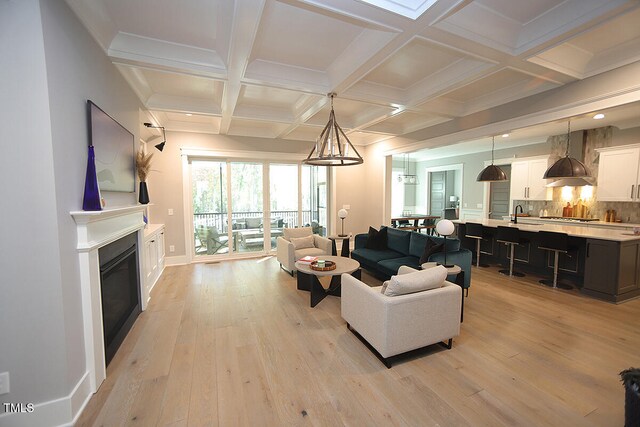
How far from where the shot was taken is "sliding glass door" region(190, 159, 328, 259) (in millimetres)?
5918

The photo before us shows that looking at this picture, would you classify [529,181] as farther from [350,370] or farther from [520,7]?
[350,370]

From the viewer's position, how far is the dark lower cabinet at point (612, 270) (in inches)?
143

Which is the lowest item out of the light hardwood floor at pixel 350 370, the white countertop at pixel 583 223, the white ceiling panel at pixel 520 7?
the light hardwood floor at pixel 350 370

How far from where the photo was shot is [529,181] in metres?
6.56

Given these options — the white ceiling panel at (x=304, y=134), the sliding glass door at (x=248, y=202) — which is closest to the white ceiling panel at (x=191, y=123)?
the sliding glass door at (x=248, y=202)

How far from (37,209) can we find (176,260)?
4.33 m

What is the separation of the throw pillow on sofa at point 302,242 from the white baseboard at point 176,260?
8.04 feet

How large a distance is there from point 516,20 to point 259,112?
11.9 feet

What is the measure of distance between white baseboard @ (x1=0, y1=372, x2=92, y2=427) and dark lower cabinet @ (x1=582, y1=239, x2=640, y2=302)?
19.4 feet

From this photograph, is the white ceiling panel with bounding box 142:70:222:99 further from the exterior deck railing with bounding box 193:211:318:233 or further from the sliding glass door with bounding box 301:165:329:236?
the sliding glass door with bounding box 301:165:329:236

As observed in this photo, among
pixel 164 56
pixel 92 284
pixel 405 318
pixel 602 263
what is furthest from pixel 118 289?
pixel 602 263

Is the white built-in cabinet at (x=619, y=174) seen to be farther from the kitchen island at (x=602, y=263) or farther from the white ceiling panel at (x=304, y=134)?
the white ceiling panel at (x=304, y=134)

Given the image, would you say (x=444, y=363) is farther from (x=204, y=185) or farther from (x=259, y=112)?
(x=204, y=185)

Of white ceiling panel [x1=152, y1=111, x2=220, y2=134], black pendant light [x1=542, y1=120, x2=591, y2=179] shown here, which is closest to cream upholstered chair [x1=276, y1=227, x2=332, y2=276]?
white ceiling panel [x1=152, y1=111, x2=220, y2=134]
